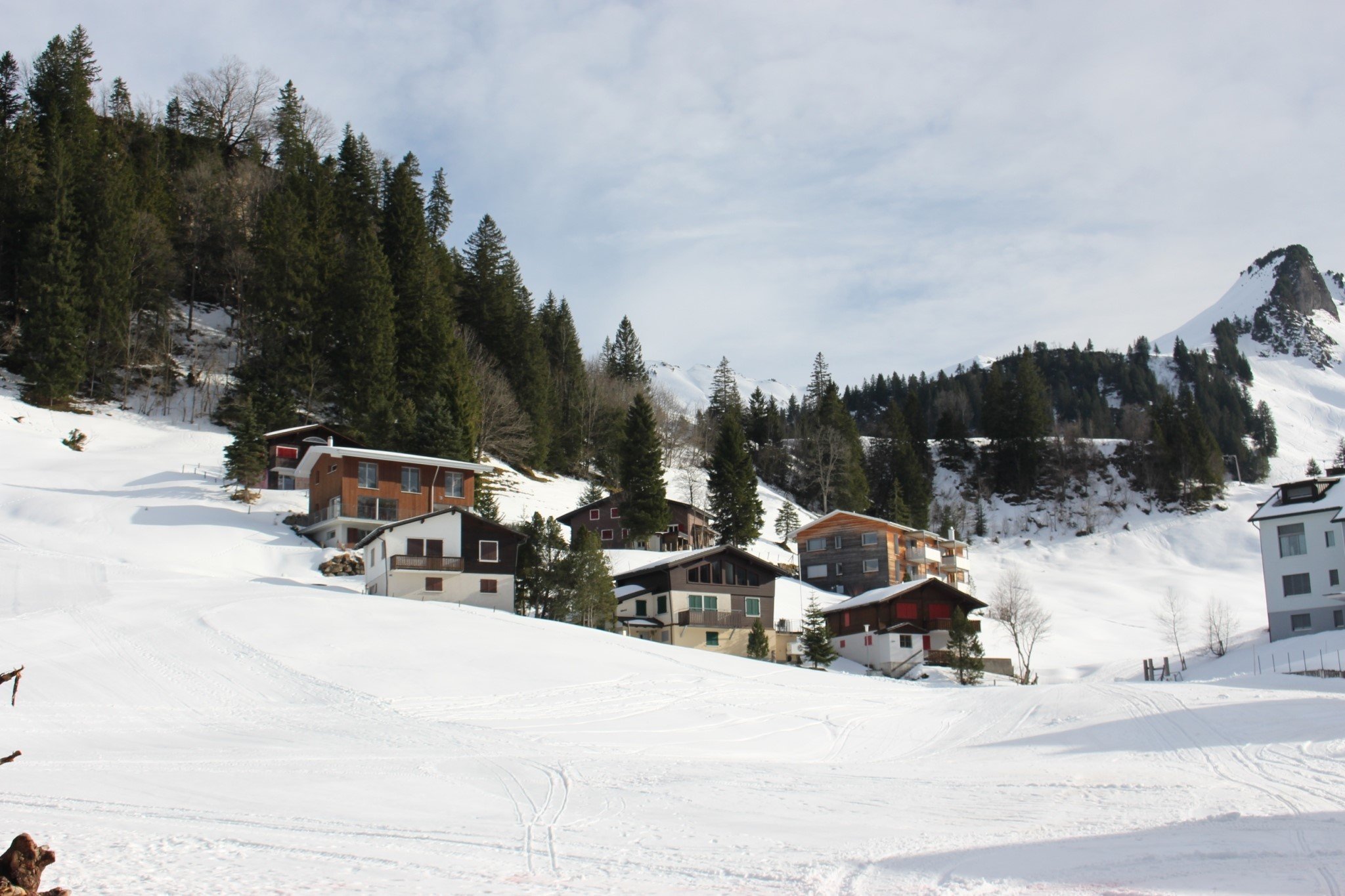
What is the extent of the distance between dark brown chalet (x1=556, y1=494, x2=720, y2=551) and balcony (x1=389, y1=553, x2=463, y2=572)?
19800 mm

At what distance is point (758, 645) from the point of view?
43.2 meters

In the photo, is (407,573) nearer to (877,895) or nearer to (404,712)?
(404,712)

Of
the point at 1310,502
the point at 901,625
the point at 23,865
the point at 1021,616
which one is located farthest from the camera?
the point at 1021,616

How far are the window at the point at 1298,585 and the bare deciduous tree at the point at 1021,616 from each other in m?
12.1

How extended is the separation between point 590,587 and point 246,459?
2242cm

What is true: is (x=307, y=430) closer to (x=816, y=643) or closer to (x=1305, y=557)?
(x=816, y=643)

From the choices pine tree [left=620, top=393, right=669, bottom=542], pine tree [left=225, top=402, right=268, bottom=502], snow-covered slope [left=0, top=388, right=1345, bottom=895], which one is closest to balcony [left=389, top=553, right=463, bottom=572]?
snow-covered slope [left=0, top=388, right=1345, bottom=895]

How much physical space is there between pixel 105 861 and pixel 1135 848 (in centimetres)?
1016

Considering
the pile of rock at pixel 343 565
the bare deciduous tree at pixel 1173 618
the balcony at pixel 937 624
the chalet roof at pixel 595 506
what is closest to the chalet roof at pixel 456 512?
the pile of rock at pixel 343 565

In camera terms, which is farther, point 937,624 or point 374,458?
point 937,624

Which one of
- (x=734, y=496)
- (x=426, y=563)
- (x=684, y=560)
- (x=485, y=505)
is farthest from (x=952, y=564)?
(x=426, y=563)

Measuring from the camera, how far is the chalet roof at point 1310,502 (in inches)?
1862

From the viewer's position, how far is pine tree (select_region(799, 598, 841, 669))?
4312cm

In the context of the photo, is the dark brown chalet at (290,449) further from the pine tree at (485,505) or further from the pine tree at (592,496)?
the pine tree at (592,496)
